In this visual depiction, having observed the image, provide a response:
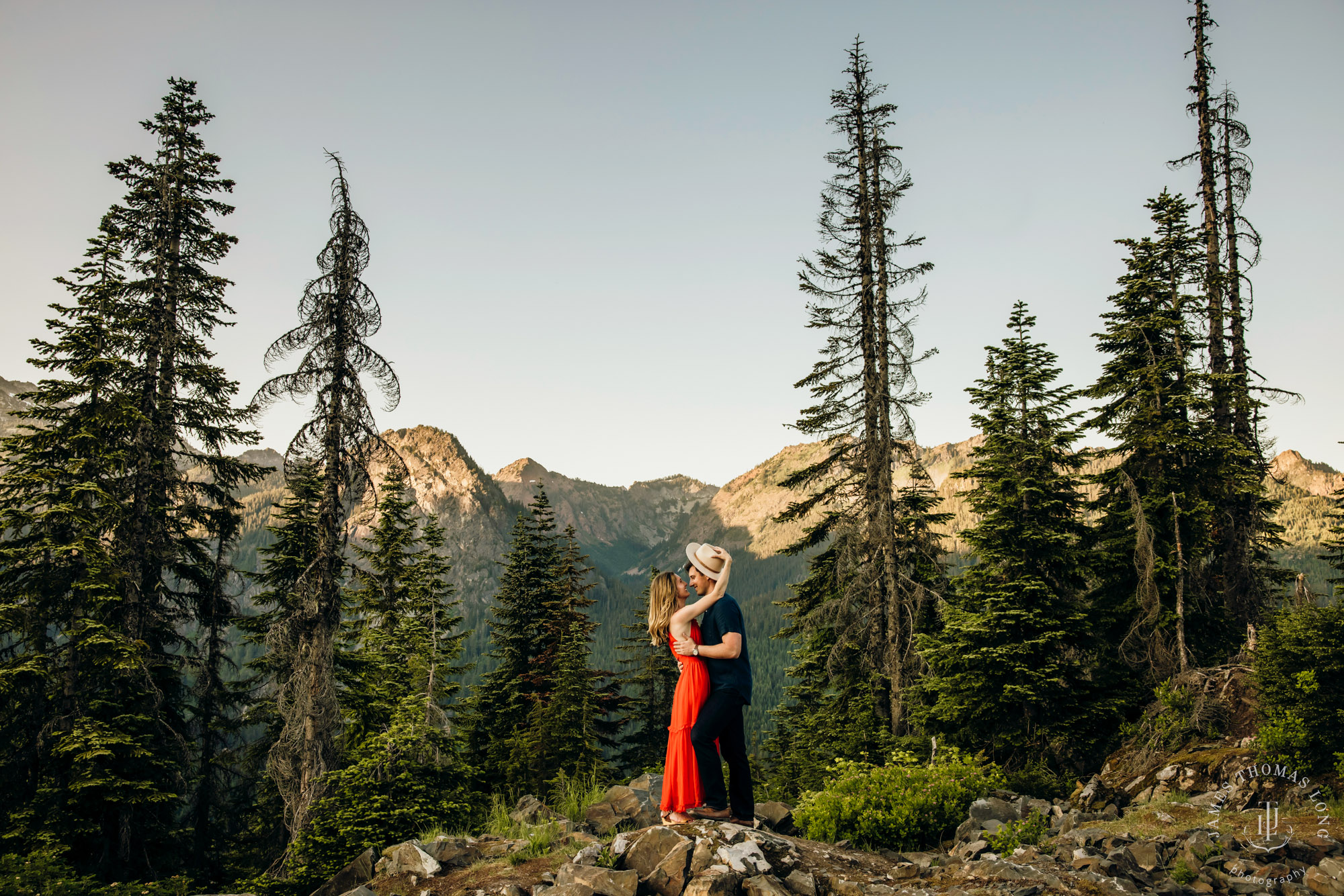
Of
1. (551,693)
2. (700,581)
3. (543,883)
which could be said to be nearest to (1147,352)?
(700,581)

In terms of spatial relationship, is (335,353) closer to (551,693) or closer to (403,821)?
(403,821)

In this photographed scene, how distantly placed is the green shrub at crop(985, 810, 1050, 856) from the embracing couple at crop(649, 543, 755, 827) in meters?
2.64

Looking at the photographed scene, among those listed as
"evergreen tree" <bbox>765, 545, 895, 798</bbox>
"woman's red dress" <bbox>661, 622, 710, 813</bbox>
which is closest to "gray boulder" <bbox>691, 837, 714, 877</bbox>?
"woman's red dress" <bbox>661, 622, 710, 813</bbox>

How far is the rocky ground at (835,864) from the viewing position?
5.87m

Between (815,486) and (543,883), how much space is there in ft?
50.4

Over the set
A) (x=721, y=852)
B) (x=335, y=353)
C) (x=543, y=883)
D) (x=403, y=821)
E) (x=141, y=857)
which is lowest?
(x=141, y=857)

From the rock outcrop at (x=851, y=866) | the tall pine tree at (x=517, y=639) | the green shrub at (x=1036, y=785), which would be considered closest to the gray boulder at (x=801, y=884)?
the rock outcrop at (x=851, y=866)

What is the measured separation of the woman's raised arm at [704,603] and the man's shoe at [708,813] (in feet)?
6.22

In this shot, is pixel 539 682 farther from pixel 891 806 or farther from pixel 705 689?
pixel 705 689

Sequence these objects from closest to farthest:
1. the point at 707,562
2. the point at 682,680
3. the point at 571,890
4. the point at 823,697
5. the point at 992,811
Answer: the point at 571,890, the point at 707,562, the point at 682,680, the point at 992,811, the point at 823,697

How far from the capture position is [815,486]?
20.7 m

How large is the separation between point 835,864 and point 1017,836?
223 centimetres

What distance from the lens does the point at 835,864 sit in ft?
22.4
